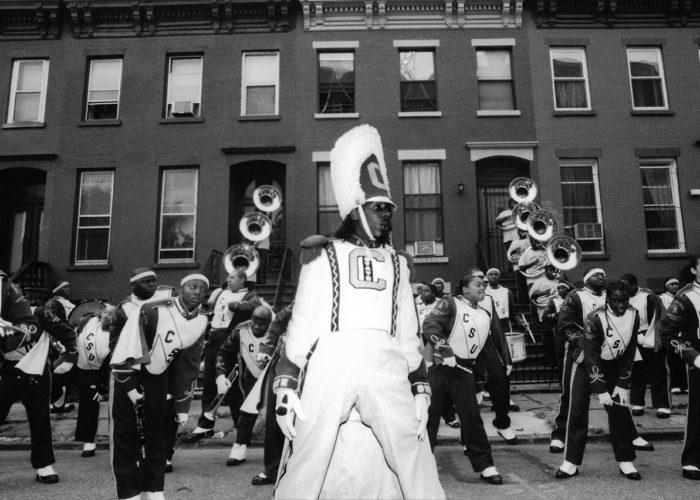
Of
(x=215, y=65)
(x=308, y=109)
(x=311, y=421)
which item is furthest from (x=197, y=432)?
(x=215, y=65)

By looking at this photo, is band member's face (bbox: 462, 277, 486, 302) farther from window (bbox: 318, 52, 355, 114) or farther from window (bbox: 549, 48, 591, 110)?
window (bbox: 549, 48, 591, 110)

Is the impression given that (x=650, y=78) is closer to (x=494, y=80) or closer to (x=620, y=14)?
(x=620, y=14)

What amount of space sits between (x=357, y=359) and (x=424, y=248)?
13117 mm

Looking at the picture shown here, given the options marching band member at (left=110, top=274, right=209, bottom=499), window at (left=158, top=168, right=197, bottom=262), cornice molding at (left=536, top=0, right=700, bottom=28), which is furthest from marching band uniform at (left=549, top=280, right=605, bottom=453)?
cornice molding at (left=536, top=0, right=700, bottom=28)

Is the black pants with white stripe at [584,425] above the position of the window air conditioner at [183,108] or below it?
below

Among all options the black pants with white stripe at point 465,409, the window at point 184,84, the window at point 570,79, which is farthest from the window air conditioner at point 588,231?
the window at point 184,84

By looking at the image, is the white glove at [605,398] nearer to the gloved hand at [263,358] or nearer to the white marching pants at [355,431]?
the gloved hand at [263,358]

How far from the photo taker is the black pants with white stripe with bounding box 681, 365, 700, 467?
19.7 feet

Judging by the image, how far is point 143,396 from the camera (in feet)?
17.0

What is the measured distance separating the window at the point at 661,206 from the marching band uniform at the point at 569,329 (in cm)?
1055

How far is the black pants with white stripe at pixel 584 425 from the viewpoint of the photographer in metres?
6.07

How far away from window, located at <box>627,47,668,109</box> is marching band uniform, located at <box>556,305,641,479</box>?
41.8 ft

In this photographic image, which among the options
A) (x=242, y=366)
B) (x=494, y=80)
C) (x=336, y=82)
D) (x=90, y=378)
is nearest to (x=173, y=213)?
(x=336, y=82)

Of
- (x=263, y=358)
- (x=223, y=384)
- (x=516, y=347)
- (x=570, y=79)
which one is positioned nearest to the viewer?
(x=263, y=358)
